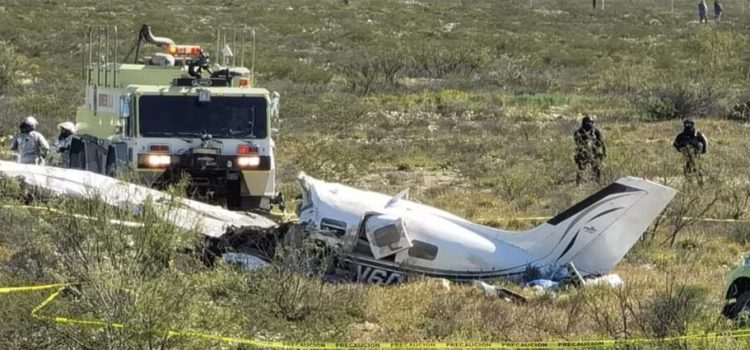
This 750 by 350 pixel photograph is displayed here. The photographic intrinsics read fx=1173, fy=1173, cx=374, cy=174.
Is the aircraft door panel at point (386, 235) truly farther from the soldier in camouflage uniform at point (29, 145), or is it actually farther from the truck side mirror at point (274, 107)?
the soldier in camouflage uniform at point (29, 145)

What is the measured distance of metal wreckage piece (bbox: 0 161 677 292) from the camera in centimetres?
Result: 1091

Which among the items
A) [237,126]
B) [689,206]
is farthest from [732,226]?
[237,126]

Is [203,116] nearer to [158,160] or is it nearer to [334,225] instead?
[158,160]

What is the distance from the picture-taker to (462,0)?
85562 mm

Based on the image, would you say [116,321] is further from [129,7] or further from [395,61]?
[129,7]

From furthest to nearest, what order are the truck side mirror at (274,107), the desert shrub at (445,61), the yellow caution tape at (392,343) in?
the desert shrub at (445,61)
the truck side mirror at (274,107)
the yellow caution tape at (392,343)

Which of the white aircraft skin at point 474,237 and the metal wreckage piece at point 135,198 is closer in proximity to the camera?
the metal wreckage piece at point 135,198

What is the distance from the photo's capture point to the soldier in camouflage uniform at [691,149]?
62.8ft

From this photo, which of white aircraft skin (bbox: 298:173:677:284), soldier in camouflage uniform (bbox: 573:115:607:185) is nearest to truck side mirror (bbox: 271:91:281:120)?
white aircraft skin (bbox: 298:173:677:284)

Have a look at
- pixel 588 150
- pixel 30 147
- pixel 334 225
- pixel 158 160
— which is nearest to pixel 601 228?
pixel 334 225

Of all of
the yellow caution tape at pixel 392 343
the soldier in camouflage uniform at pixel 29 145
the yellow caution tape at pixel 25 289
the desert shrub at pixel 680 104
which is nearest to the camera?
the yellow caution tape at pixel 392 343

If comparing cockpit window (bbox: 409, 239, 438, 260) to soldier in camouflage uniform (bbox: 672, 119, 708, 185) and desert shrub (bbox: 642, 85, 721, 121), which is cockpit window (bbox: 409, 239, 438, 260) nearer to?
soldier in camouflage uniform (bbox: 672, 119, 708, 185)

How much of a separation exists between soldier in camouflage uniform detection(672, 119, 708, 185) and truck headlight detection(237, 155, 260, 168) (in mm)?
7790

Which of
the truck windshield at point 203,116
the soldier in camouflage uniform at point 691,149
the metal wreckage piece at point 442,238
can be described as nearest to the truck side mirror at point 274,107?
the truck windshield at point 203,116
